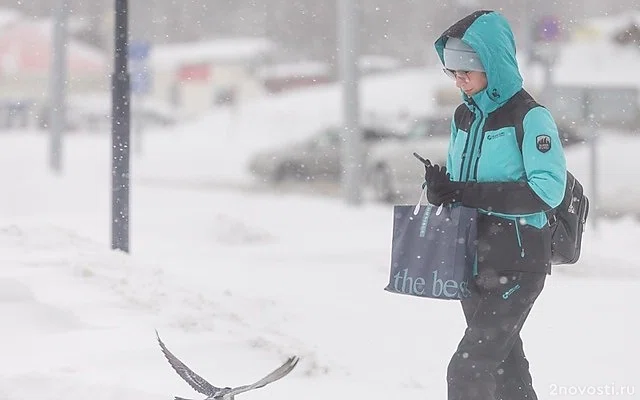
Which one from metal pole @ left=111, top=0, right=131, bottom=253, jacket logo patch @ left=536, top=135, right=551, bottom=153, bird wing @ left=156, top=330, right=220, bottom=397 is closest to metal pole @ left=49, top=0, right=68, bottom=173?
metal pole @ left=111, top=0, right=131, bottom=253

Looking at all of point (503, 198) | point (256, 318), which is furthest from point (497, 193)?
point (256, 318)

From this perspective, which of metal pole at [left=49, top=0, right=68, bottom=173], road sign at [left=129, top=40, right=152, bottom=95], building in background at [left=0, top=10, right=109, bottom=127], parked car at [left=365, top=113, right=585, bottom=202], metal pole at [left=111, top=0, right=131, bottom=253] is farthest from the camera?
building in background at [left=0, top=10, right=109, bottom=127]

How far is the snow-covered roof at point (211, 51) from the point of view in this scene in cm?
6750

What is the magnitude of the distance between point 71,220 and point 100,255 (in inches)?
260

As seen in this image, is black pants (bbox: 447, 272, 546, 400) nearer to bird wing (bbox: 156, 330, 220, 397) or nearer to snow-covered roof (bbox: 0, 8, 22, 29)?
bird wing (bbox: 156, 330, 220, 397)

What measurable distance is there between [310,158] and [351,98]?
690 centimetres

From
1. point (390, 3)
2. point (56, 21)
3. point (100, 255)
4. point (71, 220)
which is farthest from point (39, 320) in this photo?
point (390, 3)

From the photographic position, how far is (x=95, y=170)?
2755cm

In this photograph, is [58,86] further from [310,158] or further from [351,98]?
[351,98]

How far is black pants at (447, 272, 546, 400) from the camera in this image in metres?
3.91

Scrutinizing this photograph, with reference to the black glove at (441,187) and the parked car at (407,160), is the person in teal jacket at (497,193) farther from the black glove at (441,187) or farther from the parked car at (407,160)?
the parked car at (407,160)

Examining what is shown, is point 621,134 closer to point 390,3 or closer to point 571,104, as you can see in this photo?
point 571,104

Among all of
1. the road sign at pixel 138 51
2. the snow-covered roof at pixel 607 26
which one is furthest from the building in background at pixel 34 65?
the road sign at pixel 138 51

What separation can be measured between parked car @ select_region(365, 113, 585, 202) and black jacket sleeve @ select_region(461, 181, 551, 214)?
45.0ft
